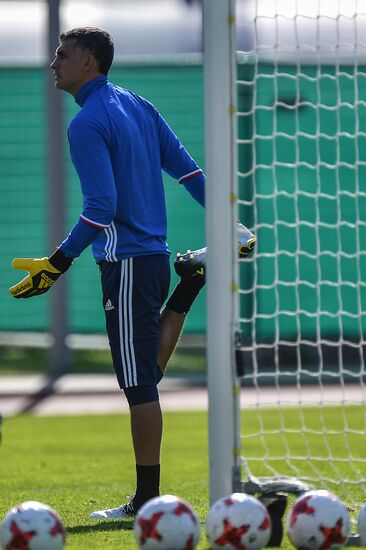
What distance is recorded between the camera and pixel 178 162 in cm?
657

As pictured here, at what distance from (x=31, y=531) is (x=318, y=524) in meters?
1.08

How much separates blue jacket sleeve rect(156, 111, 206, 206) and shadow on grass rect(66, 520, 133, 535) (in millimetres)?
1651

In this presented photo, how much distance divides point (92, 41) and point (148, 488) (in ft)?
7.15

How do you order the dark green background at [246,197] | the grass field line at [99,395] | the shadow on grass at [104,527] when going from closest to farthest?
the shadow on grass at [104,527] → the grass field line at [99,395] → the dark green background at [246,197]

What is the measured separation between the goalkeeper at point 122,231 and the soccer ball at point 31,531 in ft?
4.21

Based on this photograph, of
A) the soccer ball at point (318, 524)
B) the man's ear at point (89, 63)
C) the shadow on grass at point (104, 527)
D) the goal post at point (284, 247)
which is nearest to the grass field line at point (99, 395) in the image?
the goal post at point (284, 247)

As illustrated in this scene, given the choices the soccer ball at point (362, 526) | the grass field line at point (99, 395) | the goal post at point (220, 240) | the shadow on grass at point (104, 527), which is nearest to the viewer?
the soccer ball at point (362, 526)

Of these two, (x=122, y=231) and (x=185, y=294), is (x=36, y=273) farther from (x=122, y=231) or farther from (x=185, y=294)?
(x=185, y=294)

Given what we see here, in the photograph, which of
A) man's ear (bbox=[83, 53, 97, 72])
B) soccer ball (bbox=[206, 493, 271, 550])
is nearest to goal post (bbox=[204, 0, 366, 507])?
soccer ball (bbox=[206, 493, 271, 550])

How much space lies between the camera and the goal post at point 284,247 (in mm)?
5367

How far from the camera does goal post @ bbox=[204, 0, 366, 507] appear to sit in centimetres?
537

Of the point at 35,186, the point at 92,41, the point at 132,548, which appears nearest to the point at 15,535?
the point at 132,548

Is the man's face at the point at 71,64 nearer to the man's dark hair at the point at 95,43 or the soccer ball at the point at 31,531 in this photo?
the man's dark hair at the point at 95,43

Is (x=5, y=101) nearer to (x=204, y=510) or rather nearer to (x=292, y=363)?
(x=292, y=363)
